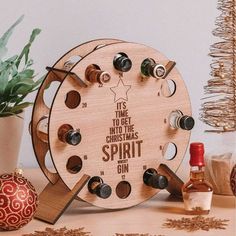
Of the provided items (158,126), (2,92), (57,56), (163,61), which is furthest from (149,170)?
(57,56)

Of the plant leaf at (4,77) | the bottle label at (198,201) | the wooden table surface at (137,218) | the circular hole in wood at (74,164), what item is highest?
the plant leaf at (4,77)

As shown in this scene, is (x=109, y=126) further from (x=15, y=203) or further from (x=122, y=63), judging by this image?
(x=15, y=203)

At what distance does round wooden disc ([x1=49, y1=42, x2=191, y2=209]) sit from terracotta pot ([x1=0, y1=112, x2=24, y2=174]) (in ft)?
0.62

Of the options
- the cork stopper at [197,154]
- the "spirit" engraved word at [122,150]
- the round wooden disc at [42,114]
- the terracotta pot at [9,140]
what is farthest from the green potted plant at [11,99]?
the cork stopper at [197,154]

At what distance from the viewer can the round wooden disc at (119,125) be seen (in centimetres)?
124

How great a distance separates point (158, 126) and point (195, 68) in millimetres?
455

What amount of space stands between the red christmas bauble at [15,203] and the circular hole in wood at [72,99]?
0.55 ft

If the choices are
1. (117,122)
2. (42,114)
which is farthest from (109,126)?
(42,114)

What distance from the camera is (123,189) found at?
132 cm

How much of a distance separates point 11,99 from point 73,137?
257 mm

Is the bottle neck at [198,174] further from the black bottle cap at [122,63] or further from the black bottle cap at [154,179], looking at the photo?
the black bottle cap at [122,63]

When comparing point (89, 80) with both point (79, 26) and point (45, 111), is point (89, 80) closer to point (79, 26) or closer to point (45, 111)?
point (45, 111)

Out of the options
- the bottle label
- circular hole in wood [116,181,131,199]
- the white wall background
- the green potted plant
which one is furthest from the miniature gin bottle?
the white wall background

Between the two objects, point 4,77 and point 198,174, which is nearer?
point 198,174
